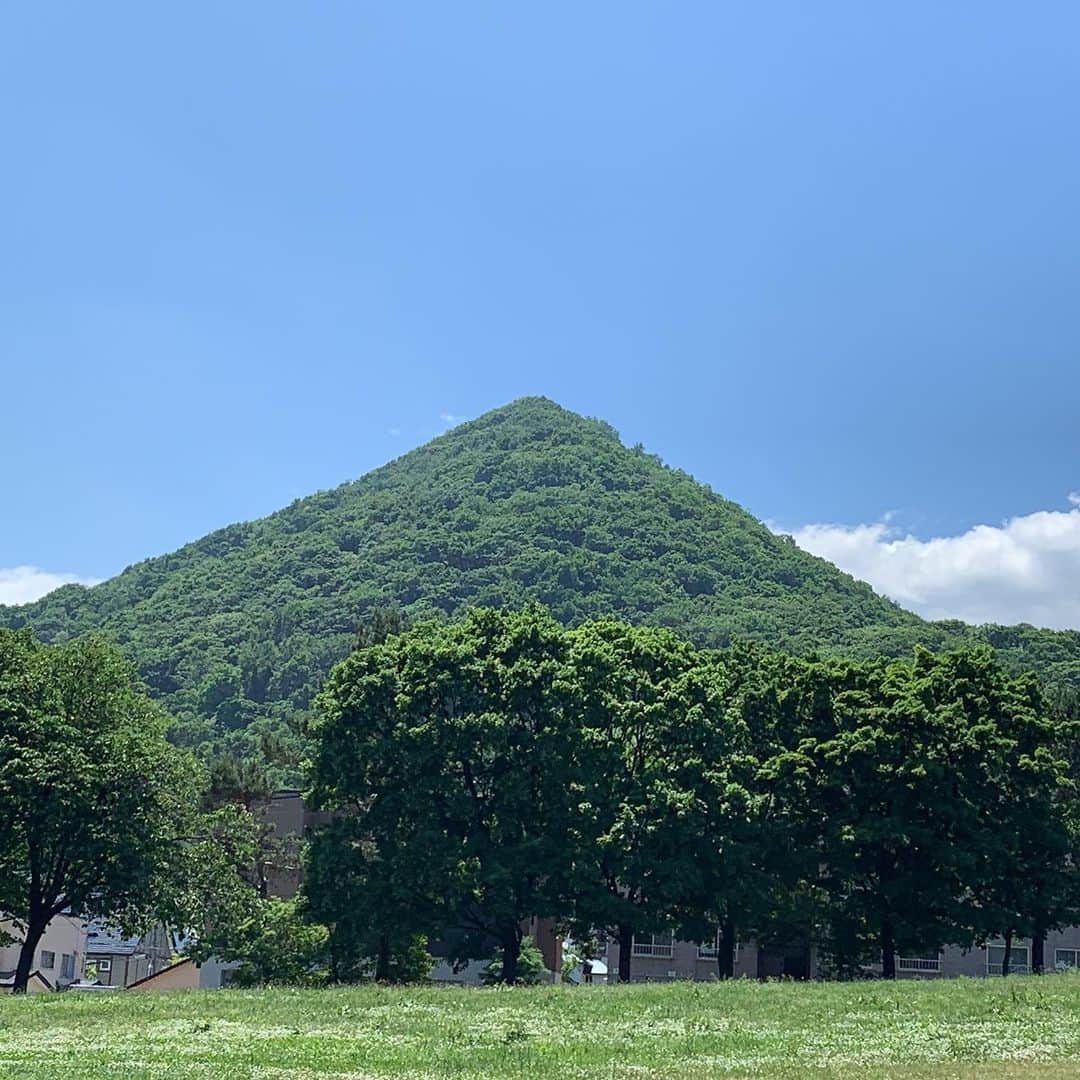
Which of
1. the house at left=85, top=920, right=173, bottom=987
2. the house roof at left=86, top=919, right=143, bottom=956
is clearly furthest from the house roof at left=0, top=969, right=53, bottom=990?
the house roof at left=86, top=919, right=143, bottom=956

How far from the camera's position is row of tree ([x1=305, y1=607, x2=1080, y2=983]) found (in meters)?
49.8

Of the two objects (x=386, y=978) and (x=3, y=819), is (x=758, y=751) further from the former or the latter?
(x=3, y=819)

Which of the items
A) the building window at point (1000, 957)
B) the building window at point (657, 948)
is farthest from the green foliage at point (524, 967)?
the building window at point (1000, 957)

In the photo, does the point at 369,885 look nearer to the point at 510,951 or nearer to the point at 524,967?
the point at 510,951

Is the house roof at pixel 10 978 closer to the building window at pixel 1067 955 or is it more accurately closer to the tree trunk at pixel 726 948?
the tree trunk at pixel 726 948

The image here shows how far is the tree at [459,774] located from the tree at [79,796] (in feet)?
22.5

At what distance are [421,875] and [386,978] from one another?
7091mm

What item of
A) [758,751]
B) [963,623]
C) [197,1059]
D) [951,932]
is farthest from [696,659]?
[963,623]

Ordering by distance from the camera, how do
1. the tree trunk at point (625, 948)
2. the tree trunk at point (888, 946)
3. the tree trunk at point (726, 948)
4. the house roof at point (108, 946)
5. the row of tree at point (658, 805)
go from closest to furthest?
the row of tree at point (658, 805)
the tree trunk at point (625, 948)
the tree trunk at point (888, 946)
the tree trunk at point (726, 948)
the house roof at point (108, 946)

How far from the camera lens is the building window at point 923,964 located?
65.9 m

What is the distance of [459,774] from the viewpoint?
51750mm

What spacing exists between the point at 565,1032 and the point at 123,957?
81.0m

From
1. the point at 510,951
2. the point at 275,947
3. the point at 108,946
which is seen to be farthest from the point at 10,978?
the point at 510,951

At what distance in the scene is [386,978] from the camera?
175 ft
